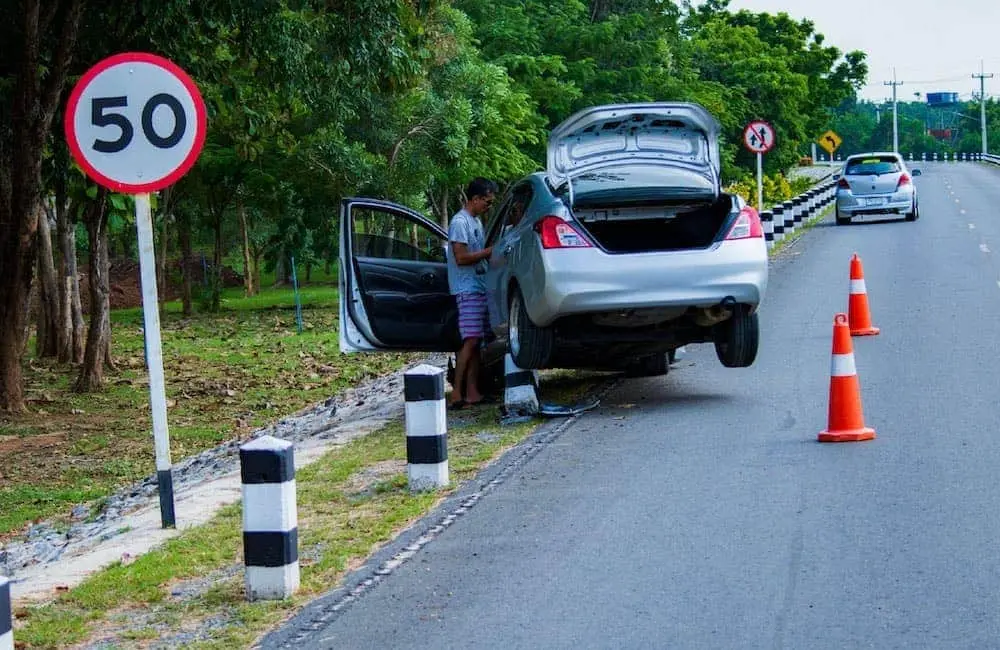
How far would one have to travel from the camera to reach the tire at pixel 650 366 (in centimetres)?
1424

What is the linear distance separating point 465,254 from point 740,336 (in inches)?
A: 87.8

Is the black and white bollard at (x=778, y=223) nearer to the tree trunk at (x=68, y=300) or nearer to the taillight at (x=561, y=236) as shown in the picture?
the tree trunk at (x=68, y=300)

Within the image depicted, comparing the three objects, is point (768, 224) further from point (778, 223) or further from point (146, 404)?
point (146, 404)

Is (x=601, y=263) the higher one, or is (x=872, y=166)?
(x=872, y=166)

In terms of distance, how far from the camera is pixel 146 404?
19500 mm

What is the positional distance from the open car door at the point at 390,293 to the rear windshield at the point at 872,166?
1027 inches

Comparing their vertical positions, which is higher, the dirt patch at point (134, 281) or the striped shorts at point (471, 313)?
the striped shorts at point (471, 313)

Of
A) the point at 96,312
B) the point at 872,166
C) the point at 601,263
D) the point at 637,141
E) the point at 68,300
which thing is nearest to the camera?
the point at 601,263

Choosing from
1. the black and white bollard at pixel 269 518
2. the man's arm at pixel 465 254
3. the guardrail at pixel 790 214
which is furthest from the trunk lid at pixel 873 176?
the black and white bollard at pixel 269 518

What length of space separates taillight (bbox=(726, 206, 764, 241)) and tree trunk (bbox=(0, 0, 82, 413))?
7.71 metres

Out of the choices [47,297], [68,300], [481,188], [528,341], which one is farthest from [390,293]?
[47,297]

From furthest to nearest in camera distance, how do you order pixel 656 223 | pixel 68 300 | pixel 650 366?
pixel 68 300
pixel 650 366
pixel 656 223

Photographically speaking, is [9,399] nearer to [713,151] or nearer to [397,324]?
[397,324]

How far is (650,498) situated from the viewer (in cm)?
880
